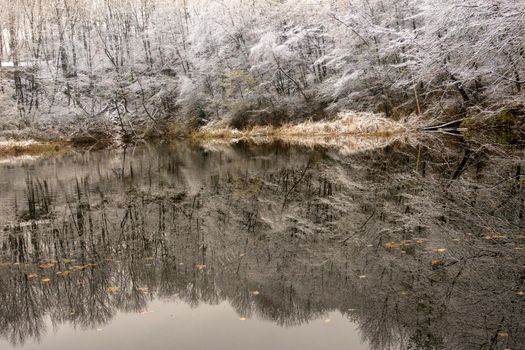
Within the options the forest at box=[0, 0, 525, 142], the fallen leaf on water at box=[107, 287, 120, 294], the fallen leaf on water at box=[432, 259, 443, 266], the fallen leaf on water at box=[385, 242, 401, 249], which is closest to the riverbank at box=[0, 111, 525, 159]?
the forest at box=[0, 0, 525, 142]

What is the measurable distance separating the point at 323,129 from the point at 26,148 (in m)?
22.1

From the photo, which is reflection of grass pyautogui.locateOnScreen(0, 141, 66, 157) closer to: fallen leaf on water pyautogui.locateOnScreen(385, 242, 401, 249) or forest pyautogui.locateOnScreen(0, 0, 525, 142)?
forest pyautogui.locateOnScreen(0, 0, 525, 142)

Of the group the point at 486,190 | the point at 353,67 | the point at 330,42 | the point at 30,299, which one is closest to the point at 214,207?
the point at 30,299

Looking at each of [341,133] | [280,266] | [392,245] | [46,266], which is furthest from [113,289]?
[341,133]

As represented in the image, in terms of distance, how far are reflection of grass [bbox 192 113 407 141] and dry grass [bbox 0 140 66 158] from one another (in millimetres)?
11881

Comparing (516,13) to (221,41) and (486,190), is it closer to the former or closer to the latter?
(486,190)

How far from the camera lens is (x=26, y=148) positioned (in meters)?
33.8

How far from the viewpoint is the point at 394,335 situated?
159 inches

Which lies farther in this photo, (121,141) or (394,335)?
(121,141)

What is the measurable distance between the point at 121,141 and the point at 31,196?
27914 mm

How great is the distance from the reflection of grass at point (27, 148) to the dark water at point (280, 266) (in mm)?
23836

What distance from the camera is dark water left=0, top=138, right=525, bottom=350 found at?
428 centimetres

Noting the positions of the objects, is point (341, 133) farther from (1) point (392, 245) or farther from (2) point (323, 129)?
(1) point (392, 245)

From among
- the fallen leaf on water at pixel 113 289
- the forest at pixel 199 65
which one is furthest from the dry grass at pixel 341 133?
the fallen leaf on water at pixel 113 289
